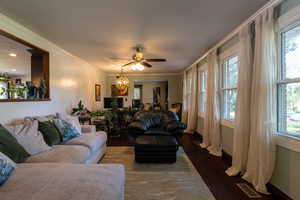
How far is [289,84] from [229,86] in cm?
145

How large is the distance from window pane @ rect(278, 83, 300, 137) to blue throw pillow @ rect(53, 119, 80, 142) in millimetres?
3230

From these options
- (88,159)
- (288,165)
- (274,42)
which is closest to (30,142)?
(88,159)

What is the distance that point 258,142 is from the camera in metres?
2.20

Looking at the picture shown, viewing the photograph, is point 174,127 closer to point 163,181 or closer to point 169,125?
point 169,125

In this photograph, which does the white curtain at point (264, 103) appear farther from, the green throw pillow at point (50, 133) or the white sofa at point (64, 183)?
the green throw pillow at point (50, 133)

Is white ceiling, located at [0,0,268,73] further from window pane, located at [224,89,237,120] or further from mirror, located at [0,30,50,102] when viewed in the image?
window pane, located at [224,89,237,120]

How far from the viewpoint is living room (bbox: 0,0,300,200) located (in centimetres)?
182

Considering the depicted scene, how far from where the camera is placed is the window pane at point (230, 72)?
3266 mm

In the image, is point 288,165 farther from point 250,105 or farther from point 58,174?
point 58,174

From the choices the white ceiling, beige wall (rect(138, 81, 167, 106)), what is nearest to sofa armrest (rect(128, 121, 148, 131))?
the white ceiling

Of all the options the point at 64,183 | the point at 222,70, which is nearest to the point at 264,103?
the point at 222,70

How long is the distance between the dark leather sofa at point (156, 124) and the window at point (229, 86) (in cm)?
108

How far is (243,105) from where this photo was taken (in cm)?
255

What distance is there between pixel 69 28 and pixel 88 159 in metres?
2.26
